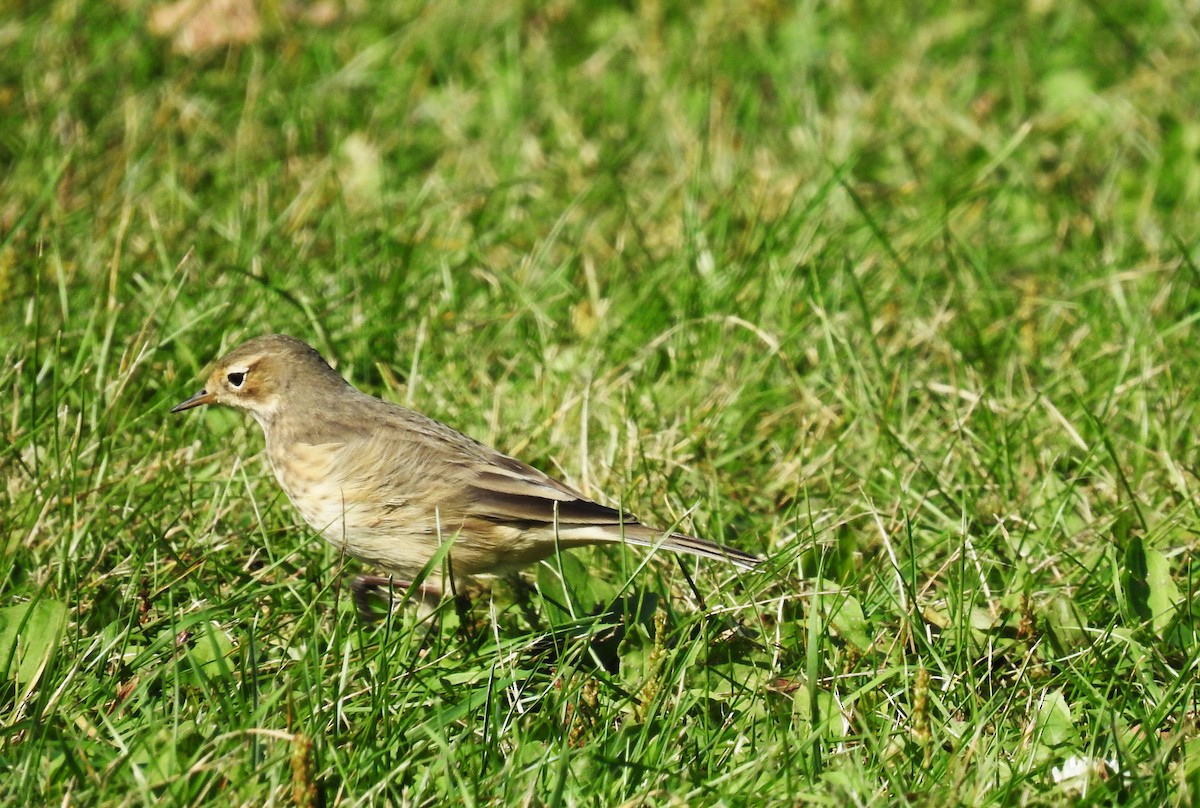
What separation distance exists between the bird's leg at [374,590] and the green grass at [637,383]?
11 cm

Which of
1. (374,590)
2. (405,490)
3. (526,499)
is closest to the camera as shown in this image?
(526,499)

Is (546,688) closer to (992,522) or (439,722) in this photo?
(439,722)

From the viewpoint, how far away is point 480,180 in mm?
7414

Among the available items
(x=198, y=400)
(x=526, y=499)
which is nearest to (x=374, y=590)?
(x=526, y=499)

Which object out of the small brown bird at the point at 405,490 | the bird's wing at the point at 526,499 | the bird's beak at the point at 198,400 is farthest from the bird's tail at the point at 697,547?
the bird's beak at the point at 198,400

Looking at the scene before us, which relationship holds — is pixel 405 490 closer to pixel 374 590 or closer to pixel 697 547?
pixel 374 590

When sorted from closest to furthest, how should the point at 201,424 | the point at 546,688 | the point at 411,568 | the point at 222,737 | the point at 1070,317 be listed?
the point at 222,737
the point at 546,688
the point at 411,568
the point at 201,424
the point at 1070,317

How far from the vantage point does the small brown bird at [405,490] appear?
4.48 meters

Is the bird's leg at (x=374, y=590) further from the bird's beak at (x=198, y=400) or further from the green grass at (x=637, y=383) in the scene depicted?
the bird's beak at (x=198, y=400)

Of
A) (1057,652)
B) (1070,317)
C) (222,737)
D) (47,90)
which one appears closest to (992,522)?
(1057,652)

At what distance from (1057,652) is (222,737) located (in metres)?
2.33

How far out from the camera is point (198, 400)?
5070 millimetres

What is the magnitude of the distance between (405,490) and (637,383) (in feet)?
4.41

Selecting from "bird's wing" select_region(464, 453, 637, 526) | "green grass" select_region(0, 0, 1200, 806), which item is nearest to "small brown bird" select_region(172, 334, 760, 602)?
"bird's wing" select_region(464, 453, 637, 526)
